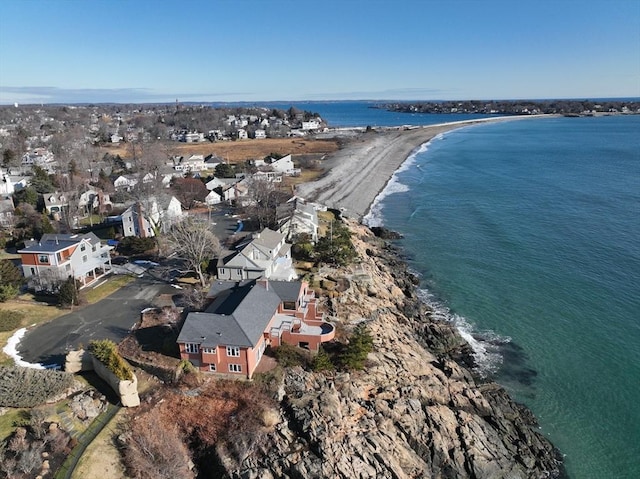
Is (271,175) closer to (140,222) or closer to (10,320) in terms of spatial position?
(140,222)

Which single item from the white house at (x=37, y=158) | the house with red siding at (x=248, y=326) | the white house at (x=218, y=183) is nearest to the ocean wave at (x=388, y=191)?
the white house at (x=218, y=183)

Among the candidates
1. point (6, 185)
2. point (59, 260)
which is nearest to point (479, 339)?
point (59, 260)

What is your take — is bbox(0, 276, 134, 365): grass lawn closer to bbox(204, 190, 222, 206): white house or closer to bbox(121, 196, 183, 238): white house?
bbox(121, 196, 183, 238): white house

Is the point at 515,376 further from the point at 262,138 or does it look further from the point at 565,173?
the point at 262,138

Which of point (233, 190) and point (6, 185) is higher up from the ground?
point (233, 190)

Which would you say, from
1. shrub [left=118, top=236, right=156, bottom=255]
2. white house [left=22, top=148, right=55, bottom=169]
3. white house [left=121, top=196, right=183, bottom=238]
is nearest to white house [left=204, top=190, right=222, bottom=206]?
white house [left=121, top=196, right=183, bottom=238]

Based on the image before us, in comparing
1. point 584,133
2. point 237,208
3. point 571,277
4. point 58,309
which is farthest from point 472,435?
point 584,133
